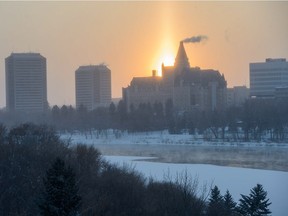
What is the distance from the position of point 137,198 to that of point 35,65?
206 ft

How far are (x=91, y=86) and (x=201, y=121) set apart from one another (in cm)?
4342

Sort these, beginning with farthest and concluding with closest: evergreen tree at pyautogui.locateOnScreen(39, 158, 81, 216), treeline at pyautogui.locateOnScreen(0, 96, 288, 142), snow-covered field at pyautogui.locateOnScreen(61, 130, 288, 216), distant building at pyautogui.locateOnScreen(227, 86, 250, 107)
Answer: distant building at pyautogui.locateOnScreen(227, 86, 250, 107) → treeline at pyautogui.locateOnScreen(0, 96, 288, 142) → snow-covered field at pyautogui.locateOnScreen(61, 130, 288, 216) → evergreen tree at pyautogui.locateOnScreen(39, 158, 81, 216)

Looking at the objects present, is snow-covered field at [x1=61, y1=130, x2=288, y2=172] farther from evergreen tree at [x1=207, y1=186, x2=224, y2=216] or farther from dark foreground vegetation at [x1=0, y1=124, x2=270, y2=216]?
evergreen tree at [x1=207, y1=186, x2=224, y2=216]

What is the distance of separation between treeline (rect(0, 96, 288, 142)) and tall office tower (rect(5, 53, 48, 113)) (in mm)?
19762

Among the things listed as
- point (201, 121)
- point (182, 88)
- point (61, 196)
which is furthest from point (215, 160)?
point (182, 88)

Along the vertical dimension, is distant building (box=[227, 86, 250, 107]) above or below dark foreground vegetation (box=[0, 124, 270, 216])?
above

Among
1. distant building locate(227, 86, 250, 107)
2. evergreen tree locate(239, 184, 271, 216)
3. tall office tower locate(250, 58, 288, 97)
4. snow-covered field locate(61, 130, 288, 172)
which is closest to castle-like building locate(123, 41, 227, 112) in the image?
distant building locate(227, 86, 250, 107)

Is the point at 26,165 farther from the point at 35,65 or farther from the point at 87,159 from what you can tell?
the point at 35,65

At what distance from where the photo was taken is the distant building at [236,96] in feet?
170

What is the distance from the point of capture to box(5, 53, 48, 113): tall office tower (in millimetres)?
66688

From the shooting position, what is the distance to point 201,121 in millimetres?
35938

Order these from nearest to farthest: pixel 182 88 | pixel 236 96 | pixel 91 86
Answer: pixel 182 88
pixel 236 96
pixel 91 86

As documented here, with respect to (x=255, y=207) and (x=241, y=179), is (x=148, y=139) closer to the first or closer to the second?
(x=241, y=179)

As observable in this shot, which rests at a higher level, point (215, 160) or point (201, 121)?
point (201, 121)
